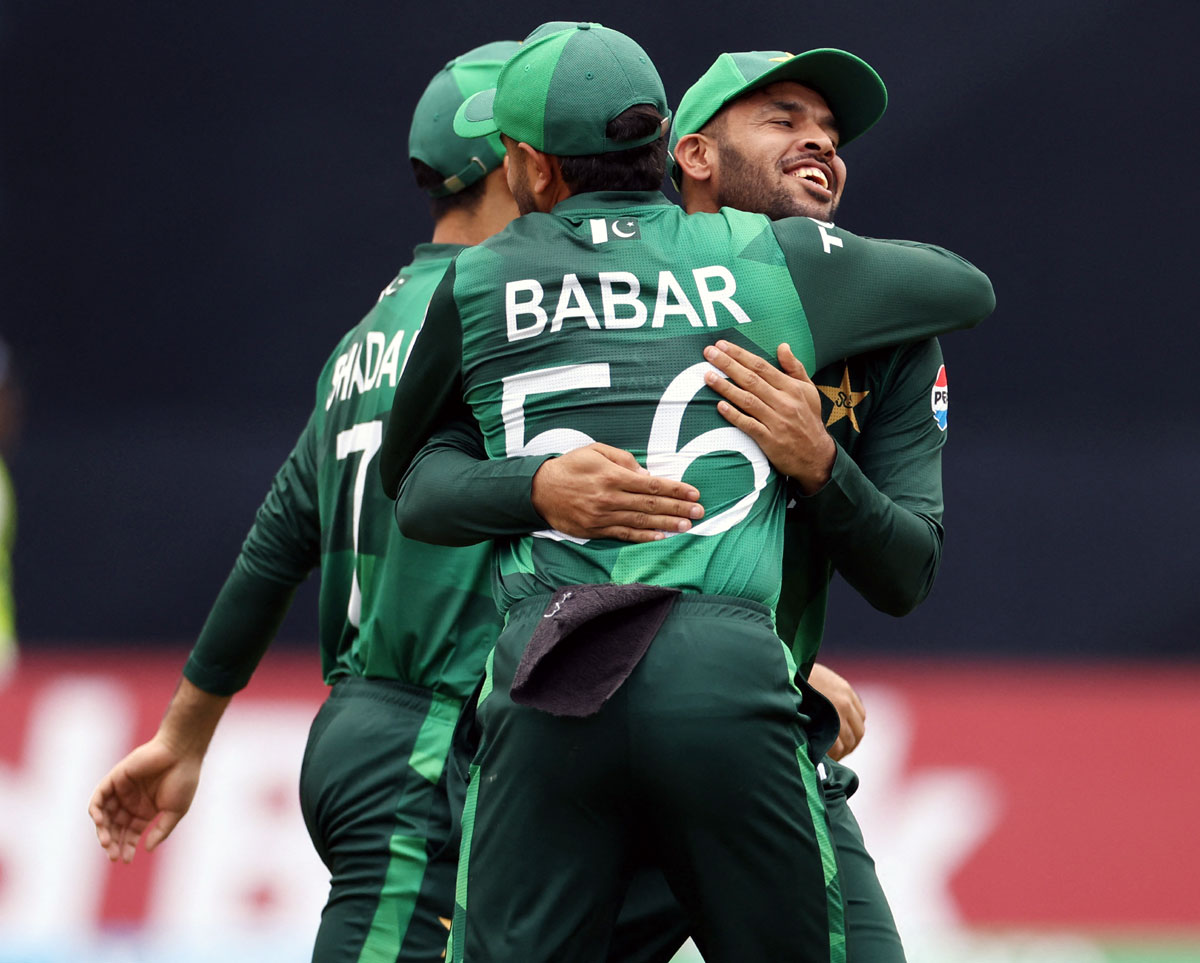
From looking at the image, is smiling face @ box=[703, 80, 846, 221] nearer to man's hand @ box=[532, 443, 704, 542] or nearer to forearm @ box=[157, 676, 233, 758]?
man's hand @ box=[532, 443, 704, 542]

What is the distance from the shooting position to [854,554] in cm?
257

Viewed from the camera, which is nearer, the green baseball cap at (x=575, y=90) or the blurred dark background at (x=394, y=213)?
the green baseball cap at (x=575, y=90)

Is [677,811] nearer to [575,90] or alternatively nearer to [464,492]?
[464,492]

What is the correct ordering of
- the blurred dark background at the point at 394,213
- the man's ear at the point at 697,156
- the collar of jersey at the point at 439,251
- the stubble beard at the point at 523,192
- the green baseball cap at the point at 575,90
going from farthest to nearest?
the blurred dark background at the point at 394,213
the collar of jersey at the point at 439,251
the man's ear at the point at 697,156
the stubble beard at the point at 523,192
the green baseball cap at the point at 575,90

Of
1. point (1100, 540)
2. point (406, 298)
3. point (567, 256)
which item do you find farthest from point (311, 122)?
point (567, 256)

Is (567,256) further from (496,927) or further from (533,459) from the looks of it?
(496,927)

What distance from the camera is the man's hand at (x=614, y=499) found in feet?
7.86

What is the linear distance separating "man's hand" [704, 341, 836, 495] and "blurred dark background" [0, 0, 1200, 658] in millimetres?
4791

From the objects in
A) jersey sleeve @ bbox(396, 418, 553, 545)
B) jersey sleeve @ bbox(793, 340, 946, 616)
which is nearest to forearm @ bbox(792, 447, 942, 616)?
jersey sleeve @ bbox(793, 340, 946, 616)

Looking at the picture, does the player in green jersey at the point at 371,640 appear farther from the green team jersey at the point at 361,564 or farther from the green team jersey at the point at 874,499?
the green team jersey at the point at 874,499

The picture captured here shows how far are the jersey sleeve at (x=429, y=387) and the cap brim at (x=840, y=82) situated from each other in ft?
2.32

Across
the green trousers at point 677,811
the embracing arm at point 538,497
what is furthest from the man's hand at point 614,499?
the green trousers at point 677,811

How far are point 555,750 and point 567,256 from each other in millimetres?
699

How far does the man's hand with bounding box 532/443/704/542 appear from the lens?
2395 millimetres
